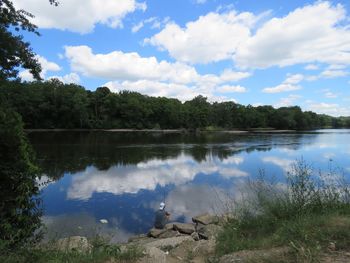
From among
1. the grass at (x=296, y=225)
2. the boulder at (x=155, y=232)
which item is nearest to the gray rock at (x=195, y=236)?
the boulder at (x=155, y=232)

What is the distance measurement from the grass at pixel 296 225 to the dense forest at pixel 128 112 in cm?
7279

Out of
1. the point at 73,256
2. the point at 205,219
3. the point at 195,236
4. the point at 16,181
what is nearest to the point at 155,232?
the point at 195,236

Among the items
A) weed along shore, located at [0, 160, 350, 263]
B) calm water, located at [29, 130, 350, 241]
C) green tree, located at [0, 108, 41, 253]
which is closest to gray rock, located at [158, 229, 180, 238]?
calm water, located at [29, 130, 350, 241]

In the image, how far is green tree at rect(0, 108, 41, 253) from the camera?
6.89 metres

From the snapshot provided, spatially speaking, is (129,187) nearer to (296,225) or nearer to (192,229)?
(192,229)

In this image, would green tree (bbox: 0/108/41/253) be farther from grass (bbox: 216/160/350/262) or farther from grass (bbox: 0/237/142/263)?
grass (bbox: 216/160/350/262)

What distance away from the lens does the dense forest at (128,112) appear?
94625mm

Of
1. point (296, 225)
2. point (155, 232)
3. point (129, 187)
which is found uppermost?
point (296, 225)

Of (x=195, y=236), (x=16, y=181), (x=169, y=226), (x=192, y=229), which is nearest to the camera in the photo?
(x=16, y=181)

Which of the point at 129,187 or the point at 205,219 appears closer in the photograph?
the point at 205,219

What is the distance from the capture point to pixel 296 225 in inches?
213

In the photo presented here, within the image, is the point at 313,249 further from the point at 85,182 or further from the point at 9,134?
the point at 85,182

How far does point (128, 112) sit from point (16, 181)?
337 feet

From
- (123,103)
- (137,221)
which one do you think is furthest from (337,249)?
(123,103)
